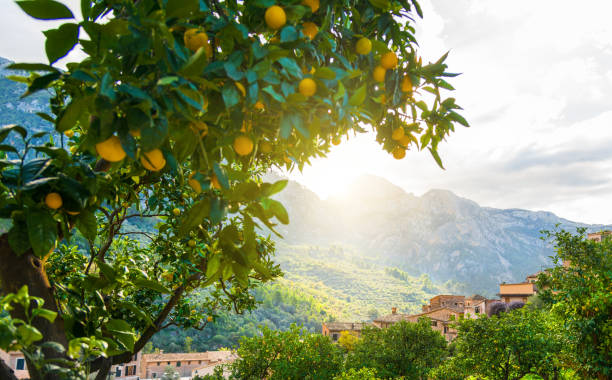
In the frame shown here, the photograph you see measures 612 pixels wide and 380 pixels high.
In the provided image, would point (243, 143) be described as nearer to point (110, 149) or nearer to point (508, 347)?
point (110, 149)

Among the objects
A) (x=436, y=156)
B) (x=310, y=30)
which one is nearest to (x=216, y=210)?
(x=310, y=30)

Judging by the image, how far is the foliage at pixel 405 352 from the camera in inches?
518

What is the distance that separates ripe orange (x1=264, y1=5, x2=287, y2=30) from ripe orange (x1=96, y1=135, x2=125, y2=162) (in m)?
0.52

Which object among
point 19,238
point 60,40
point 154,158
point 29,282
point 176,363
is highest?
point 60,40

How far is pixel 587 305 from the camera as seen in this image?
543cm

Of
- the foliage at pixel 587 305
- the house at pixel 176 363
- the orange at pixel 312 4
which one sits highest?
the orange at pixel 312 4

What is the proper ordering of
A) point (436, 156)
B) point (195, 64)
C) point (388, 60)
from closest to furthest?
point (195, 64) → point (388, 60) → point (436, 156)

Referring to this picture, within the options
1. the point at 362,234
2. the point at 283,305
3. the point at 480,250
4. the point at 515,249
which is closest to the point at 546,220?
the point at 515,249

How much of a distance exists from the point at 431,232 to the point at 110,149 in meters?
154

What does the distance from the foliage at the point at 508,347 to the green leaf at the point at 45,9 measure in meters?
10.3

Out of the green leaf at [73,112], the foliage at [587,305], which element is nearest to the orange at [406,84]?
the green leaf at [73,112]

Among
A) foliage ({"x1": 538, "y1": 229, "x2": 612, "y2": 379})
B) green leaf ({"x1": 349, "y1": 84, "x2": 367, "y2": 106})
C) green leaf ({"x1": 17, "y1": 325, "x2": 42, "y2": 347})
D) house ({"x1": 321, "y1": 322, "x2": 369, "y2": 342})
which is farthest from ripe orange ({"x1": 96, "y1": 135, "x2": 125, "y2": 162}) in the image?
house ({"x1": 321, "y1": 322, "x2": 369, "y2": 342})

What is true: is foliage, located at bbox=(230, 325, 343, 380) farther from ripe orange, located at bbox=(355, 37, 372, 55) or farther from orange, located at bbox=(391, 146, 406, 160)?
ripe orange, located at bbox=(355, 37, 372, 55)

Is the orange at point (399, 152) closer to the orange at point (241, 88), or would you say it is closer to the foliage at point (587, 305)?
the orange at point (241, 88)
